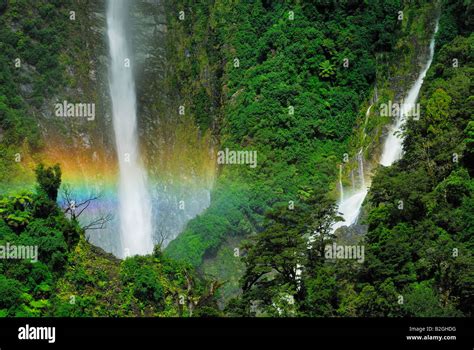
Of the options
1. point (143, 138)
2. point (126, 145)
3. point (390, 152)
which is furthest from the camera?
point (143, 138)

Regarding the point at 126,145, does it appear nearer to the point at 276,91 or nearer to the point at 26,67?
the point at 26,67

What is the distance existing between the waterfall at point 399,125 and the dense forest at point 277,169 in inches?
33.4

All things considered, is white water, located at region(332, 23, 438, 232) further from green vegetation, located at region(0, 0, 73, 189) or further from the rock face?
green vegetation, located at region(0, 0, 73, 189)

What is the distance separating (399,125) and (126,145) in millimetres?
20241

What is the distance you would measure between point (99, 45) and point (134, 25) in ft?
10.3

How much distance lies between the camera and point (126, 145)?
7512 centimetres

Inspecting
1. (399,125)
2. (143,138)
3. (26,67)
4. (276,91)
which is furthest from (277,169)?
(26,67)

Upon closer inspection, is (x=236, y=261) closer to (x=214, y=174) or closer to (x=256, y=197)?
(x=256, y=197)

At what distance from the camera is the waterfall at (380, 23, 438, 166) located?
60938mm

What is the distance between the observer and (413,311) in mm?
39875

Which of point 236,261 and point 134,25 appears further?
point 134,25
